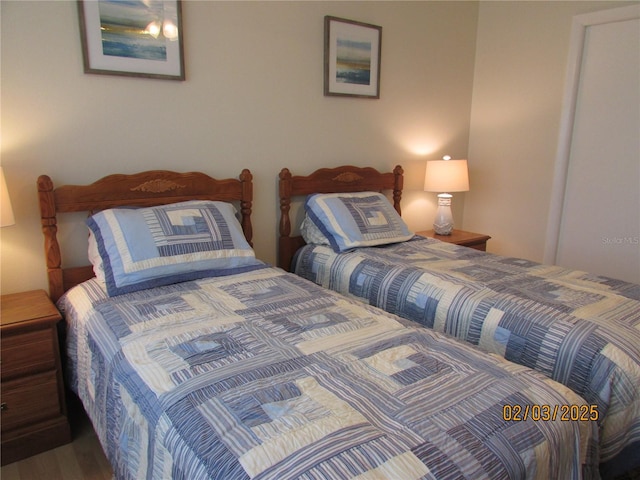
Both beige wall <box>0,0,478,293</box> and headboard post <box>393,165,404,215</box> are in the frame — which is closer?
beige wall <box>0,0,478,293</box>

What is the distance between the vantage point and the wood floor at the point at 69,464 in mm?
1685

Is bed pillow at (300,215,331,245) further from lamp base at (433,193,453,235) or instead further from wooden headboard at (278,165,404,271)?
lamp base at (433,193,453,235)

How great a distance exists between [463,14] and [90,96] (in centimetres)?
271

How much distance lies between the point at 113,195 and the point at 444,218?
2.20 meters

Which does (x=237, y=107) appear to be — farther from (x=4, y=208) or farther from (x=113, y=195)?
(x=4, y=208)

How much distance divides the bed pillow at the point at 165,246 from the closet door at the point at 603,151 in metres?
2.29

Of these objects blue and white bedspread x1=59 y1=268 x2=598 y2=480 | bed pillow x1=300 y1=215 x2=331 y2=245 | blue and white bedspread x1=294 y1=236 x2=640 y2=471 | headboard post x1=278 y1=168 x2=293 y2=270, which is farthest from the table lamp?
blue and white bedspread x1=59 y1=268 x2=598 y2=480

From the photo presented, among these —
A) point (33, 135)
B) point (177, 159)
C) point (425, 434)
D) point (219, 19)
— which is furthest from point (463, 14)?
point (425, 434)

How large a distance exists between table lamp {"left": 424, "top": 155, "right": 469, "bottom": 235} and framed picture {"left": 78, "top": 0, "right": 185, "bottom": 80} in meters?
1.80

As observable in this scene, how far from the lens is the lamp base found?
10.7ft

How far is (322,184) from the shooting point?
112 inches

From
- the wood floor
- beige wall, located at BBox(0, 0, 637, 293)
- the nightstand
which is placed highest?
beige wall, located at BBox(0, 0, 637, 293)

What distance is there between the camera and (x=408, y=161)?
3.32 metres

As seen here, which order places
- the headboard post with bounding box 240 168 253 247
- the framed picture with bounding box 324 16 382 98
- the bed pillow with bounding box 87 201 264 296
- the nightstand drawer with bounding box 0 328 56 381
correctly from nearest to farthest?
the nightstand drawer with bounding box 0 328 56 381 → the bed pillow with bounding box 87 201 264 296 → the headboard post with bounding box 240 168 253 247 → the framed picture with bounding box 324 16 382 98
